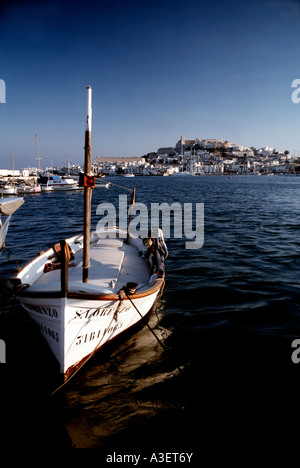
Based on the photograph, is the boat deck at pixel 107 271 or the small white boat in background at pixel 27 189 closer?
the boat deck at pixel 107 271

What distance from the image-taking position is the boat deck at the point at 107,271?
18.6 ft

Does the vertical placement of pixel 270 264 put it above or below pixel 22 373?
above

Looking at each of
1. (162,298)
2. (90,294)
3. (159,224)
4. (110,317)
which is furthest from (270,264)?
(159,224)

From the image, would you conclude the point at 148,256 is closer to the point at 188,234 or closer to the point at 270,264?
the point at 270,264

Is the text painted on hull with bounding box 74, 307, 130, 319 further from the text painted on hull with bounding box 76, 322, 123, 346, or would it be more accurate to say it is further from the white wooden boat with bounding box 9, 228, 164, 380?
the text painted on hull with bounding box 76, 322, 123, 346

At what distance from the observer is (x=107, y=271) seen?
8312 millimetres

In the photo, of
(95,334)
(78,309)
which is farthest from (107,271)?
(78,309)

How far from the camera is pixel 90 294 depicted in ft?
17.2

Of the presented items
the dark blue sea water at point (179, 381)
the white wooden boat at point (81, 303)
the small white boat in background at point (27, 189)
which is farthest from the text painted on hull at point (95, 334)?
the small white boat in background at point (27, 189)
